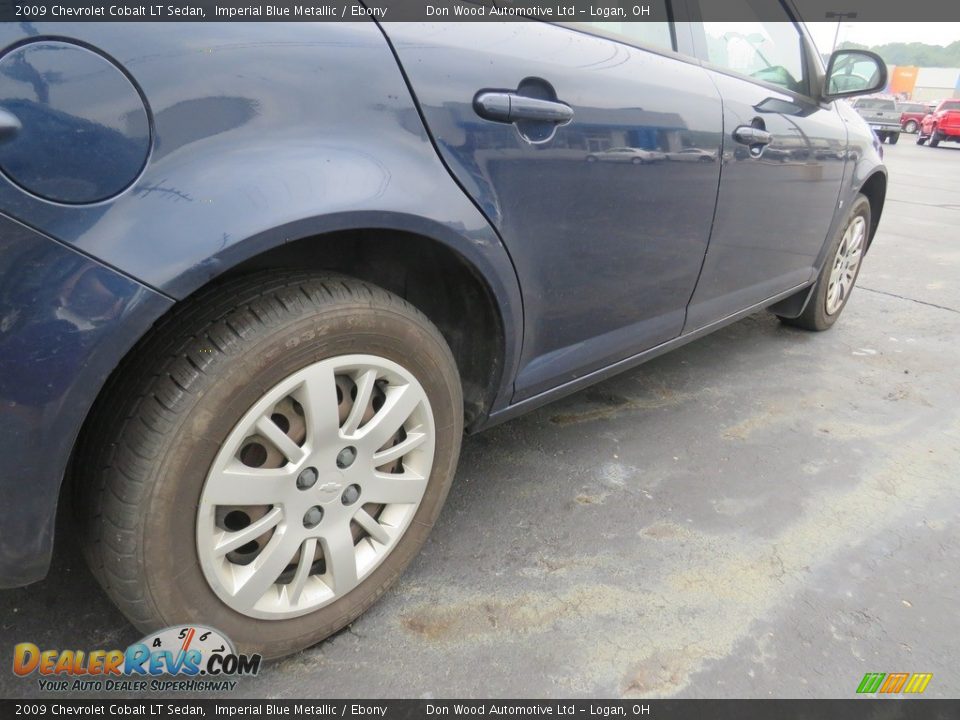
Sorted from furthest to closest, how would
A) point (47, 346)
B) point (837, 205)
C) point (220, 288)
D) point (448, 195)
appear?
point (837, 205)
point (448, 195)
point (220, 288)
point (47, 346)

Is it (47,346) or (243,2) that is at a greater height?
(243,2)

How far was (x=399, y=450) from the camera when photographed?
1.61 metres

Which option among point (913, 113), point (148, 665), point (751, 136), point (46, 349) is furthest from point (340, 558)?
point (913, 113)

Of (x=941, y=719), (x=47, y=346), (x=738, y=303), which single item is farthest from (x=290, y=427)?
(x=738, y=303)

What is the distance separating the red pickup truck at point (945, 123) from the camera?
22875mm

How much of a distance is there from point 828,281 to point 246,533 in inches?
136

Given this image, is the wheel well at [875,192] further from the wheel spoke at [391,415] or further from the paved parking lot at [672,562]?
the wheel spoke at [391,415]

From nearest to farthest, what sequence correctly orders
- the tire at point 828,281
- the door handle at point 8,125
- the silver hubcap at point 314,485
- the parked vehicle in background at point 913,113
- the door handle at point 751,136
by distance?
the door handle at point 8,125, the silver hubcap at point 314,485, the door handle at point 751,136, the tire at point 828,281, the parked vehicle in background at point 913,113

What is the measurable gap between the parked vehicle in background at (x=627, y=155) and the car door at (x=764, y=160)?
445 mm

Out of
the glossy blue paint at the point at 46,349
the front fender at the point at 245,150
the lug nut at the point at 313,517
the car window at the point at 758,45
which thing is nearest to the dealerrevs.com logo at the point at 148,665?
the lug nut at the point at 313,517

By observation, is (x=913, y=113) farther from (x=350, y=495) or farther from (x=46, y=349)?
(x=46, y=349)

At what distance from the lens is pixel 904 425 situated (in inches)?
119

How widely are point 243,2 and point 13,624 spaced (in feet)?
4.96

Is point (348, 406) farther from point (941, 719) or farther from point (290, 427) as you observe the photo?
point (941, 719)
